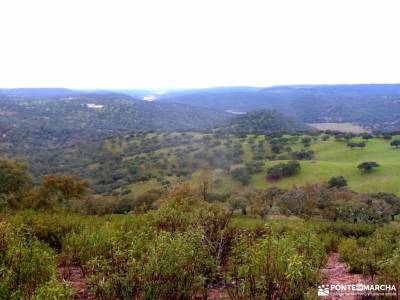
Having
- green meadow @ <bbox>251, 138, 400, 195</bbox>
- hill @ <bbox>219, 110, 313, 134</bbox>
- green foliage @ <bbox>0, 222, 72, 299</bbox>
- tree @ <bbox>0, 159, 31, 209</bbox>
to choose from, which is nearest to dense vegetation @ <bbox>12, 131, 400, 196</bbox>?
green meadow @ <bbox>251, 138, 400, 195</bbox>

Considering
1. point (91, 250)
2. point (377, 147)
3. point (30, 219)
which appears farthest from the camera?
point (377, 147)

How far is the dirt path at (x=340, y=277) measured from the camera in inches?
419

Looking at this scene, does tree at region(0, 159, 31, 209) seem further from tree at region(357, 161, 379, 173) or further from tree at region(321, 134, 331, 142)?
tree at region(321, 134, 331, 142)

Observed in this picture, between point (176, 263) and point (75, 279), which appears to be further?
point (75, 279)

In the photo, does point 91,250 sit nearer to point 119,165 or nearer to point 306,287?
point 306,287

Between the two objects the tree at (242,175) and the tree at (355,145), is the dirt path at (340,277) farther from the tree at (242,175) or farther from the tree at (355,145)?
the tree at (355,145)

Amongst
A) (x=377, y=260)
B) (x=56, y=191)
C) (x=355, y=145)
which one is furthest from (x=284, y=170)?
(x=377, y=260)

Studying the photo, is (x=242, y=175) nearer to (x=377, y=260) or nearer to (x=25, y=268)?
(x=377, y=260)

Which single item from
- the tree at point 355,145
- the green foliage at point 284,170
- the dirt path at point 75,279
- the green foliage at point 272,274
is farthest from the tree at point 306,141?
the green foliage at point 272,274

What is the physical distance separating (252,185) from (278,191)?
13819 millimetres

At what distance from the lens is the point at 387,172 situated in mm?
69375

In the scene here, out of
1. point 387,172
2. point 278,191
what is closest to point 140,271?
point 278,191

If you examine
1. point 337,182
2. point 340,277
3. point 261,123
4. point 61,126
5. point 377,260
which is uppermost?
point 377,260

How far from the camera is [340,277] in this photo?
1278 centimetres
